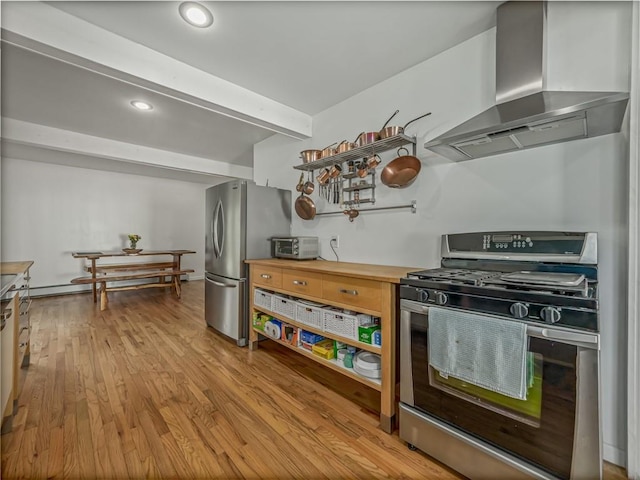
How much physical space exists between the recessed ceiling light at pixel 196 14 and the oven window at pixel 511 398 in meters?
2.47

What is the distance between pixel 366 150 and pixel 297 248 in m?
1.10

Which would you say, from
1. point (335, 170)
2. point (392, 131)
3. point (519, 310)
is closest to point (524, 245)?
point (519, 310)

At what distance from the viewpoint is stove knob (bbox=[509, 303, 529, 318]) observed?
3.58 feet

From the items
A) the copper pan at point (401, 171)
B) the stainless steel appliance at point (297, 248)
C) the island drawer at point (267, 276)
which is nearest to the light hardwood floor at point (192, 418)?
the island drawer at point (267, 276)

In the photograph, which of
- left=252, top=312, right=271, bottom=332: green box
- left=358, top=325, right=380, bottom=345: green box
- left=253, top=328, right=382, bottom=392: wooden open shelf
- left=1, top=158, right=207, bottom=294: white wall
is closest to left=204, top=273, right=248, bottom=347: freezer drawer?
left=252, top=312, right=271, bottom=332: green box

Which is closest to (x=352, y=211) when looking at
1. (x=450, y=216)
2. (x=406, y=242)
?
(x=406, y=242)

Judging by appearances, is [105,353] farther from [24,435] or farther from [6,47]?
[6,47]

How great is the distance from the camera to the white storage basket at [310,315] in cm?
204

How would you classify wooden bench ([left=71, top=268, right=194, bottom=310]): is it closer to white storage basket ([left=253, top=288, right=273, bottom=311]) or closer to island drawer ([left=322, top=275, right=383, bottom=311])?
white storage basket ([left=253, top=288, right=273, bottom=311])

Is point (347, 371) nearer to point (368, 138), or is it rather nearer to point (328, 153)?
point (368, 138)

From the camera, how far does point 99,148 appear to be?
157 inches

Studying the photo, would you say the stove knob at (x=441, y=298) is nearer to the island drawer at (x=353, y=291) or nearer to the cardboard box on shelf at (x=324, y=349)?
the island drawer at (x=353, y=291)

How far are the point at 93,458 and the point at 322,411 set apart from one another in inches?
47.7

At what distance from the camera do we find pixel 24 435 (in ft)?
5.01
